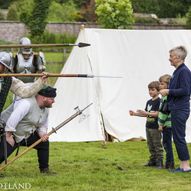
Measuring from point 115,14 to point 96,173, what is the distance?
2641 centimetres

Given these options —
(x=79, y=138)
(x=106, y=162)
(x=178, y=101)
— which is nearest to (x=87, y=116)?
(x=79, y=138)

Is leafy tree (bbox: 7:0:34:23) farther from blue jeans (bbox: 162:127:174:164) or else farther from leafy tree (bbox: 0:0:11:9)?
blue jeans (bbox: 162:127:174:164)

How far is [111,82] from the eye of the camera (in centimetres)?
1041

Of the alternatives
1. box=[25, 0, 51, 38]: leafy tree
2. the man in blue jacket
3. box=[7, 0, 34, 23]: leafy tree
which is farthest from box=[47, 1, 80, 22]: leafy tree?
the man in blue jacket

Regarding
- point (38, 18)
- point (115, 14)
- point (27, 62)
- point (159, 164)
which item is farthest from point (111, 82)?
point (38, 18)

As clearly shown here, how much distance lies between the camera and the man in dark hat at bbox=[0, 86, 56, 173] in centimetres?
677

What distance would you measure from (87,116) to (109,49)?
1.12 m

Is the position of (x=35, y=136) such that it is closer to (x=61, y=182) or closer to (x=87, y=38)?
(x=61, y=182)

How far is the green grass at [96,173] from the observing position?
643cm

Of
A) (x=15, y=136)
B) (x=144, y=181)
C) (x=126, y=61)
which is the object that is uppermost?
(x=126, y=61)

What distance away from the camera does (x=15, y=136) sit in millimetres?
6891

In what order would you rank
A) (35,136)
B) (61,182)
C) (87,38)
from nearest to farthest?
(61,182) → (35,136) → (87,38)

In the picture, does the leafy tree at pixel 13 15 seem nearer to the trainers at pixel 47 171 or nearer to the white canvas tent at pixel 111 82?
the white canvas tent at pixel 111 82

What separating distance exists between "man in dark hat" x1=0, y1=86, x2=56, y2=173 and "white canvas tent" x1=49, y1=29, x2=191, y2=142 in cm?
318
